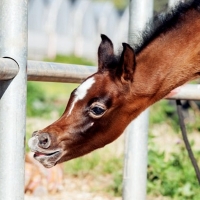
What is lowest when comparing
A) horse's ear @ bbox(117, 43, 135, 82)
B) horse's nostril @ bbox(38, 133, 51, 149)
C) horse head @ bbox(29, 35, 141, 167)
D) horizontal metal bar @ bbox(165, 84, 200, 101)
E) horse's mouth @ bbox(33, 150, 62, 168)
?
horse's mouth @ bbox(33, 150, 62, 168)

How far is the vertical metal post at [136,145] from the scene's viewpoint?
407 cm

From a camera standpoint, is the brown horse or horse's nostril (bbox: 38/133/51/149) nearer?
horse's nostril (bbox: 38/133/51/149)

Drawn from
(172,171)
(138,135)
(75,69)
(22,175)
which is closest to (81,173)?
(172,171)

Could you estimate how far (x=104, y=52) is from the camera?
3.95 m

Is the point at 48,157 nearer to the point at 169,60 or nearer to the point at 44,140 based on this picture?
the point at 44,140

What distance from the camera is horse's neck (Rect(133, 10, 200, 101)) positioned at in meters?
3.86

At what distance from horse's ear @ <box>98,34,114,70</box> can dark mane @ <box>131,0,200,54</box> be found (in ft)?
0.44

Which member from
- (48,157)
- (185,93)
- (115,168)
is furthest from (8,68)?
(115,168)

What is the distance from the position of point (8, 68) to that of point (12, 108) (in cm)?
18

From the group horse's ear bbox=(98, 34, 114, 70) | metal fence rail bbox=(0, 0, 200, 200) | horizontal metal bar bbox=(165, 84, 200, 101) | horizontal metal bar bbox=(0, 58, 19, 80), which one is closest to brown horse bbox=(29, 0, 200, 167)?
horse's ear bbox=(98, 34, 114, 70)

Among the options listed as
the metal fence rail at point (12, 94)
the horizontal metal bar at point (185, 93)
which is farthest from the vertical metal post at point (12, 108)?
the horizontal metal bar at point (185, 93)

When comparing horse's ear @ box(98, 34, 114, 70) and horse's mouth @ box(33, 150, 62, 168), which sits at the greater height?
horse's ear @ box(98, 34, 114, 70)

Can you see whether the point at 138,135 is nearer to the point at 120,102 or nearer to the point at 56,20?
the point at 120,102

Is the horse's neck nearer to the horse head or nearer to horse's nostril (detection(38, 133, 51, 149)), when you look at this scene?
the horse head
